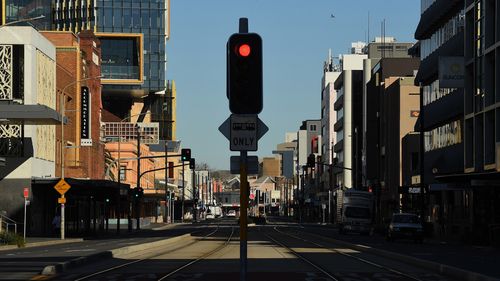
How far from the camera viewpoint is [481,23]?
61281 millimetres

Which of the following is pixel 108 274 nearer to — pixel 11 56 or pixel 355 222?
pixel 11 56

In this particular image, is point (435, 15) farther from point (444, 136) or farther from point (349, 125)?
point (349, 125)

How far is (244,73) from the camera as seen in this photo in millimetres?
14484

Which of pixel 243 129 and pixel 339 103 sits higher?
pixel 339 103

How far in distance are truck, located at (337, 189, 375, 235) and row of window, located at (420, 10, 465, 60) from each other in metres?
12.6

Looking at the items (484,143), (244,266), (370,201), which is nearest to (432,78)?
(370,201)

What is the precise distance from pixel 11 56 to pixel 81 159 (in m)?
23.9

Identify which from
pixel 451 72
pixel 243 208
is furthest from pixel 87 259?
pixel 451 72

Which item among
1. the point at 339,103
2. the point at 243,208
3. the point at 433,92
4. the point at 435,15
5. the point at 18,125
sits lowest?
the point at 243,208

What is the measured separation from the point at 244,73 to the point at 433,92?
214 ft

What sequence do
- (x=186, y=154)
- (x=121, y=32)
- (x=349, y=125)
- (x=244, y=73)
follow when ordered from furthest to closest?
(x=121, y=32)
(x=349, y=125)
(x=186, y=154)
(x=244, y=73)

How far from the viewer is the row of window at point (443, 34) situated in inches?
2699

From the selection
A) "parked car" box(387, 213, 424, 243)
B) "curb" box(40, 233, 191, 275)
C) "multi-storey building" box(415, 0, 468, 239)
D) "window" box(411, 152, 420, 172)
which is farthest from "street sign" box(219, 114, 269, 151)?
"window" box(411, 152, 420, 172)

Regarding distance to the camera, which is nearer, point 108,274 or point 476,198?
point 108,274
